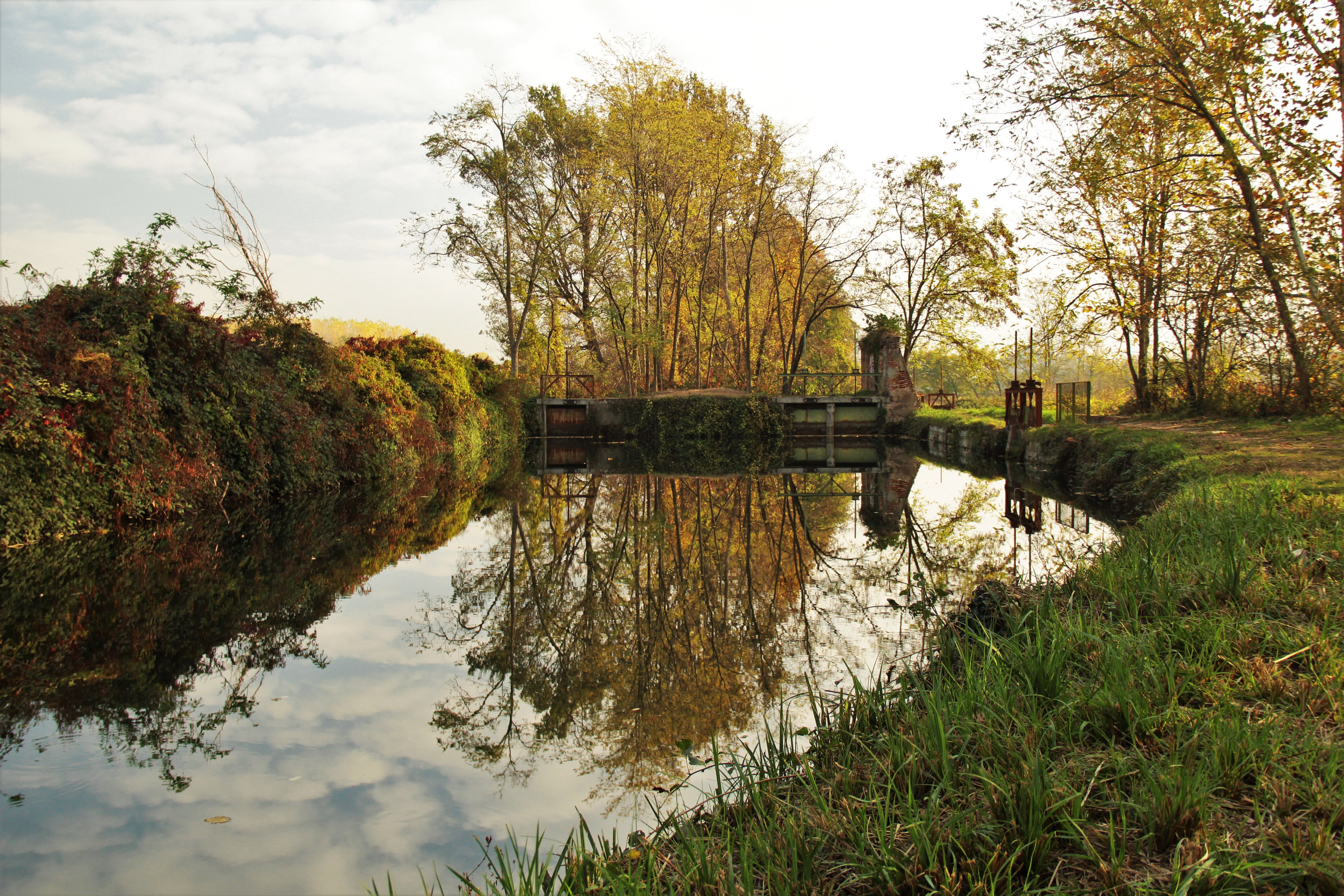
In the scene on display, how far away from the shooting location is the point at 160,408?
31.1 ft

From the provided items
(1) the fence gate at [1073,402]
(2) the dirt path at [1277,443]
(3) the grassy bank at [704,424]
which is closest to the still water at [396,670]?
(2) the dirt path at [1277,443]

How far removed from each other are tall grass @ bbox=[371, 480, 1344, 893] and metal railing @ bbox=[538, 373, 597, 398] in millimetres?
27303

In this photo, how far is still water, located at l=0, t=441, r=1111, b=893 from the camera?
2934 mm

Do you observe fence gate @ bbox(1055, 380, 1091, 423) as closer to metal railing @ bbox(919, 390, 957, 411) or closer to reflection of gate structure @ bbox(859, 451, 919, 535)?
reflection of gate structure @ bbox(859, 451, 919, 535)

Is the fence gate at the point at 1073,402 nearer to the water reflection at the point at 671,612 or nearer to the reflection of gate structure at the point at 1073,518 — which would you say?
the reflection of gate structure at the point at 1073,518

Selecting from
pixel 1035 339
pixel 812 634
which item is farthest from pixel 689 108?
pixel 812 634

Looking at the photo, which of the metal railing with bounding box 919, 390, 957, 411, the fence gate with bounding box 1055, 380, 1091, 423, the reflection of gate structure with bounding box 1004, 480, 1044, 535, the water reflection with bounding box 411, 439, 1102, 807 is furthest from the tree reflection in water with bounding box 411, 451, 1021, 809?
the metal railing with bounding box 919, 390, 957, 411

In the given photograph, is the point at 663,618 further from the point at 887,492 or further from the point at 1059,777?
the point at 887,492

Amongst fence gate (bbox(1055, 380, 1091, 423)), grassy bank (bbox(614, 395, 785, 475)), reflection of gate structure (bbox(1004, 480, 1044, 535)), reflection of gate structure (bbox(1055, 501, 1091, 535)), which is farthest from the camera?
grassy bank (bbox(614, 395, 785, 475))

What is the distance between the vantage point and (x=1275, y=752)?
89.8 inches

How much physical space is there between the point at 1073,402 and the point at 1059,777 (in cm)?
1865

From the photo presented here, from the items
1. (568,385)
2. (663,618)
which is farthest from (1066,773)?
(568,385)

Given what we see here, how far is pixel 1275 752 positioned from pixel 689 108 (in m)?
32.3

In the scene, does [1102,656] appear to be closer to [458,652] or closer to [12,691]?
[458,652]
